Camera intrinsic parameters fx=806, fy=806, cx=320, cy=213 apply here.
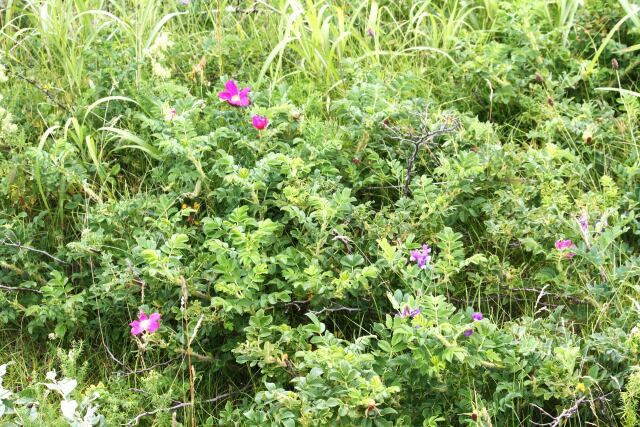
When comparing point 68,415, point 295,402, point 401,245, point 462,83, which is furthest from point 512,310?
point 68,415

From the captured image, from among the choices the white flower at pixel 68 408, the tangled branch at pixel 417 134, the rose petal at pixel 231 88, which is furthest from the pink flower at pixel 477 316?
the rose petal at pixel 231 88

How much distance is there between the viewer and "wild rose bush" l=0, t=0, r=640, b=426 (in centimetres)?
221

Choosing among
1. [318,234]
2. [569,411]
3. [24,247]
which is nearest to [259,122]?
[318,234]

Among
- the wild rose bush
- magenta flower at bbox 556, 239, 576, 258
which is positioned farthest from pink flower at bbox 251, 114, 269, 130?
magenta flower at bbox 556, 239, 576, 258

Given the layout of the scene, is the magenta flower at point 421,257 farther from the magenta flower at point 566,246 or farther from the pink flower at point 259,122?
the pink flower at point 259,122

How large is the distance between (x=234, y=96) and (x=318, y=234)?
722 mm

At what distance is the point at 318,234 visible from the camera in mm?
2561

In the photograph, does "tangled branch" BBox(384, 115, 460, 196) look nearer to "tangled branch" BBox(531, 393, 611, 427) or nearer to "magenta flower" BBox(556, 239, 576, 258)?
"magenta flower" BBox(556, 239, 576, 258)

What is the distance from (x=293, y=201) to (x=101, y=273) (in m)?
0.71

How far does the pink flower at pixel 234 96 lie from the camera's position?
9.75ft

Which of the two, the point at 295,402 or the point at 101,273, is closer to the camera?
the point at 295,402

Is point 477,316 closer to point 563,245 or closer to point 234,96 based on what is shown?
point 563,245

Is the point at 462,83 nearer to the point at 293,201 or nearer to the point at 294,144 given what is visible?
the point at 294,144

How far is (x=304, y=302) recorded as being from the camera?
99.3 inches
